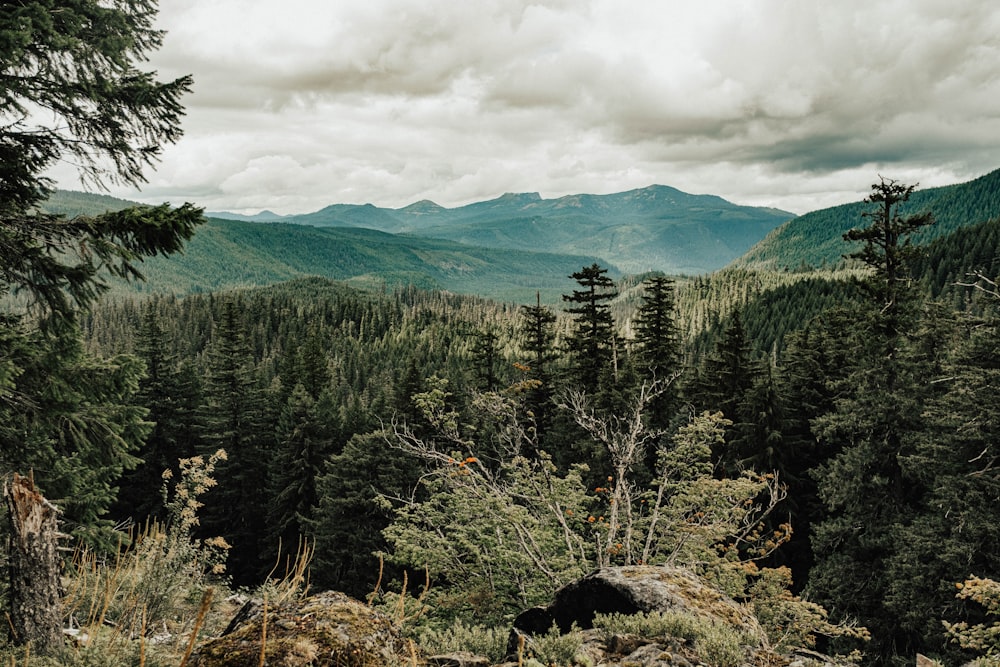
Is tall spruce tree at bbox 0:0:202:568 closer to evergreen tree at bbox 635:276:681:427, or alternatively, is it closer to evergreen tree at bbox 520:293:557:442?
evergreen tree at bbox 520:293:557:442

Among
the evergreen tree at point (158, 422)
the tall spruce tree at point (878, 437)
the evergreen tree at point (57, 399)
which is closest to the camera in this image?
the evergreen tree at point (57, 399)

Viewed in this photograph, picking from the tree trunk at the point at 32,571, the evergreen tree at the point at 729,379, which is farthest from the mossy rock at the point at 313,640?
the evergreen tree at the point at 729,379

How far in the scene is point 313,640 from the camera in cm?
339

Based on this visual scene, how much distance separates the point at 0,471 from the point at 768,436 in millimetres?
27238

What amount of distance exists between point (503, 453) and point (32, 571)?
14732mm

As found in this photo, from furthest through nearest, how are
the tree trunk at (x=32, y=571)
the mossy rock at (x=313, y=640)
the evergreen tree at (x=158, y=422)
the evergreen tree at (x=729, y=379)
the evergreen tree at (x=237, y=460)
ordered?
the evergreen tree at (x=237, y=460) < the evergreen tree at (x=158, y=422) < the evergreen tree at (x=729, y=379) < the tree trunk at (x=32, y=571) < the mossy rock at (x=313, y=640)

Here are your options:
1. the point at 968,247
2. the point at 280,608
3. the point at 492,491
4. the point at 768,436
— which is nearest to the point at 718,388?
the point at 768,436

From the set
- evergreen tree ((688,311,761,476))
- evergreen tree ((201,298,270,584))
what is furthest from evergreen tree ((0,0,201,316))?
evergreen tree ((201,298,270,584))

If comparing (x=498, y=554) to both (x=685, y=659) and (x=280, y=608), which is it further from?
(x=280, y=608)

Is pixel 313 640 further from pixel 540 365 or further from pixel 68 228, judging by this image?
pixel 540 365

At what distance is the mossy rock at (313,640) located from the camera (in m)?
3.28

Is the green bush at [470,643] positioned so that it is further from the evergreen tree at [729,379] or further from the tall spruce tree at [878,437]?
the evergreen tree at [729,379]

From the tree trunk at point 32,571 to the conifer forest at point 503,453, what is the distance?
8 centimetres

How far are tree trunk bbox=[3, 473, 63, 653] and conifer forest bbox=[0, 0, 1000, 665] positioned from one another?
0.08 m
